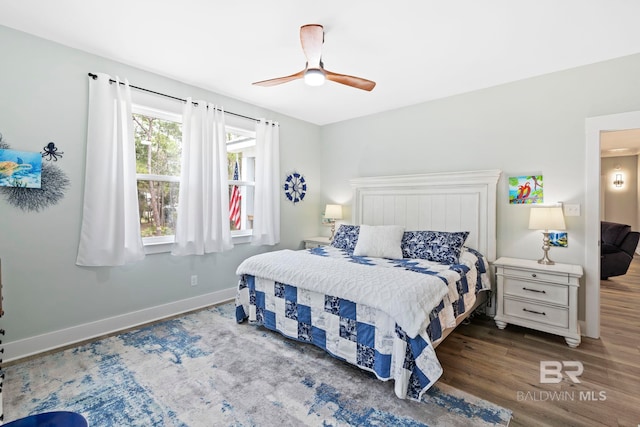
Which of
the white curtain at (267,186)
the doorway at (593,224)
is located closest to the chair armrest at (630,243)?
the doorway at (593,224)

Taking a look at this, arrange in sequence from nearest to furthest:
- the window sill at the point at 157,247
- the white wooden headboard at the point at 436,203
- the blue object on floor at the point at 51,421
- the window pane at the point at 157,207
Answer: the blue object on floor at the point at 51,421
the window sill at the point at 157,247
the window pane at the point at 157,207
the white wooden headboard at the point at 436,203

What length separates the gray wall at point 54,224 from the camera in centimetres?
234

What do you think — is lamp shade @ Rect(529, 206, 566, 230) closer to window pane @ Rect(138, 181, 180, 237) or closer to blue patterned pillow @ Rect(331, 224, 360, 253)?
blue patterned pillow @ Rect(331, 224, 360, 253)

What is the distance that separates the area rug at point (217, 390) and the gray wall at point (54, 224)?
0.38 m

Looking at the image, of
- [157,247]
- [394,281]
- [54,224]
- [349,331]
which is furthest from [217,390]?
[54,224]

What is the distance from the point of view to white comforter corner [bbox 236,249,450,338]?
1871 millimetres

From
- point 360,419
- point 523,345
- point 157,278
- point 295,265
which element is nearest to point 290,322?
point 295,265

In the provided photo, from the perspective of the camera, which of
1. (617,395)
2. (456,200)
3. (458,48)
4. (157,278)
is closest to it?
(617,395)

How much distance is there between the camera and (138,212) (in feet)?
9.59

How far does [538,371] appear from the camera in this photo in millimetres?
2205

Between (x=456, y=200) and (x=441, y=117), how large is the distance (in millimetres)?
1077

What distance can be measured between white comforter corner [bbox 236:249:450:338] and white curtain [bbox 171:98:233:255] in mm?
770

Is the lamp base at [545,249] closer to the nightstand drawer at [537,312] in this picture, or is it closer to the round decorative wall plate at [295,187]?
the nightstand drawer at [537,312]

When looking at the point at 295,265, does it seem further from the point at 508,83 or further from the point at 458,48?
the point at 508,83
